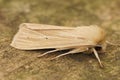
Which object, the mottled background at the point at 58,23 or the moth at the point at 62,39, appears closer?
the mottled background at the point at 58,23

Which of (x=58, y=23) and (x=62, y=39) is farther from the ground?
(x=62, y=39)

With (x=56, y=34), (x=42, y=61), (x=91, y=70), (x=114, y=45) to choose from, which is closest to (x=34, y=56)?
(x=42, y=61)

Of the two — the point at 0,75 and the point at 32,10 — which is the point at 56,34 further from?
the point at 32,10

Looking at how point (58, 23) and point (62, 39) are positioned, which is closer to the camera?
point (62, 39)

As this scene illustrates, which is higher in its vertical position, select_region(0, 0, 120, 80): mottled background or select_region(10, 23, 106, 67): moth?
select_region(10, 23, 106, 67): moth
